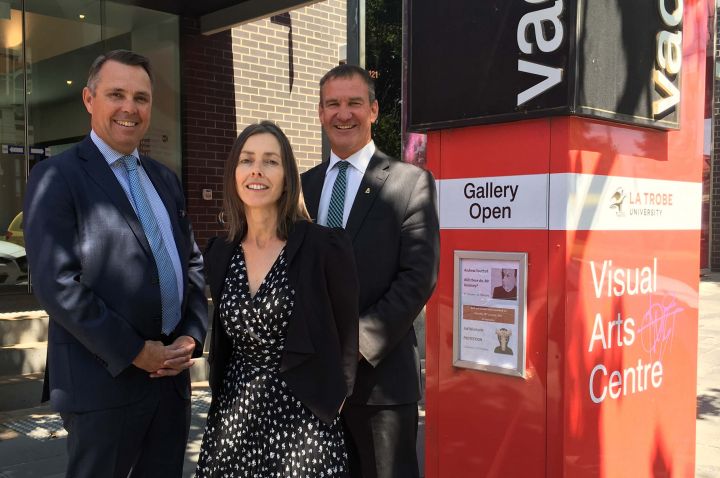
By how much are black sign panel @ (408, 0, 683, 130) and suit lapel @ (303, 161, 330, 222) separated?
63cm

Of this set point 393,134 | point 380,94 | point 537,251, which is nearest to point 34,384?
point 537,251

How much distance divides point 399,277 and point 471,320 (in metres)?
0.68

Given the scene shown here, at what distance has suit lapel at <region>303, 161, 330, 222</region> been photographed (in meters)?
2.89

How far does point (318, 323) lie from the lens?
2236mm

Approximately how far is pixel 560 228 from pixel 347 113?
99cm

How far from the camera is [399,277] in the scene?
8.63 ft

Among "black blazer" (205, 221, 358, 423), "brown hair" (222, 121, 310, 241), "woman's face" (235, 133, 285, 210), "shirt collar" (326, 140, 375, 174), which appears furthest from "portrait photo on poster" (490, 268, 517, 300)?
"woman's face" (235, 133, 285, 210)

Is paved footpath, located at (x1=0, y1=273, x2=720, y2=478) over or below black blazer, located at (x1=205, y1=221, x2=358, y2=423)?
below

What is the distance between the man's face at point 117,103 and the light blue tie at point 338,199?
828 millimetres

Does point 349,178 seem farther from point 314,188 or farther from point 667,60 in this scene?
point 667,60

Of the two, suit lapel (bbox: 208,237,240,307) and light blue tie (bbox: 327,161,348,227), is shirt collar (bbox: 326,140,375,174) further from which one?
suit lapel (bbox: 208,237,240,307)

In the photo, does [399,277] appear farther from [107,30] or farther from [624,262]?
[107,30]
